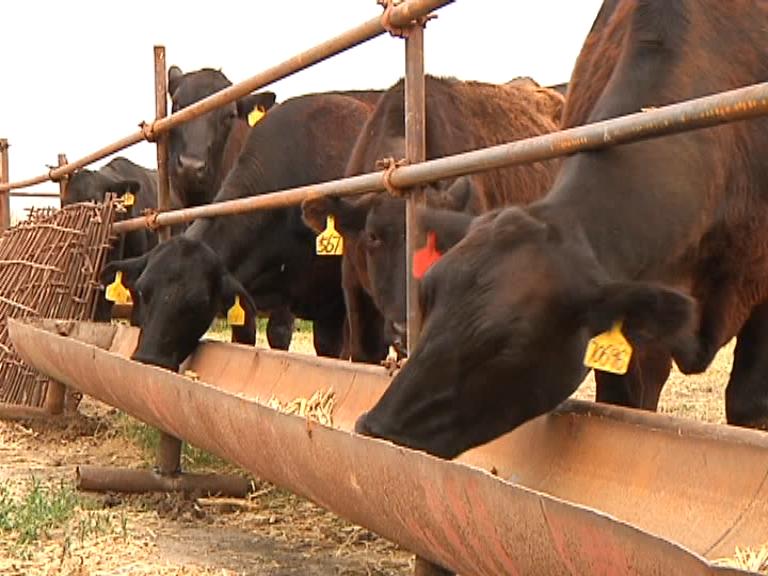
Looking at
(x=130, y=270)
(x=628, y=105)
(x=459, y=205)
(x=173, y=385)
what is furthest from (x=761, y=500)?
(x=130, y=270)

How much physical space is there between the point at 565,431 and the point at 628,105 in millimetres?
1114

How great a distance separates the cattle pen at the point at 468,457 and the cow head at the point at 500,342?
170mm

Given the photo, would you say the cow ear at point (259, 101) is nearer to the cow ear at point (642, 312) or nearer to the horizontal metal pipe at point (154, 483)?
the horizontal metal pipe at point (154, 483)

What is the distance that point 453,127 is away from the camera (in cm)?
623

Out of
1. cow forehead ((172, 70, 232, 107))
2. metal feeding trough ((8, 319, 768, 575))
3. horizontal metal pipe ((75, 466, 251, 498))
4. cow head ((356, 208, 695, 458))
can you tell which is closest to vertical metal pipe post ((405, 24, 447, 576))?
metal feeding trough ((8, 319, 768, 575))

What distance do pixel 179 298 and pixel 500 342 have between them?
142 inches

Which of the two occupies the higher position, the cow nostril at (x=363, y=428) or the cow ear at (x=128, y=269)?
the cow ear at (x=128, y=269)

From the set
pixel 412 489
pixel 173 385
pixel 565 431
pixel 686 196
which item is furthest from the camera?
pixel 173 385

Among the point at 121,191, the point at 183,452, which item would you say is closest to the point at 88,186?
the point at 121,191

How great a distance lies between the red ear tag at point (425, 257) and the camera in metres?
4.10

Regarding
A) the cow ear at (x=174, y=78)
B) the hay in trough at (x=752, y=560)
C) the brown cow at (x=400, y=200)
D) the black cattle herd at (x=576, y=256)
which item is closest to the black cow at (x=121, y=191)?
the cow ear at (x=174, y=78)

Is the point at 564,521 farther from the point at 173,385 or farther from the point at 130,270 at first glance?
the point at 130,270

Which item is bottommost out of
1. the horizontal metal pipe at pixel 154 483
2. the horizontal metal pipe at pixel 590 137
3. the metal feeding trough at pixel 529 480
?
the horizontal metal pipe at pixel 154 483

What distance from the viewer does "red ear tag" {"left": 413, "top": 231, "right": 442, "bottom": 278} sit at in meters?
4.10
